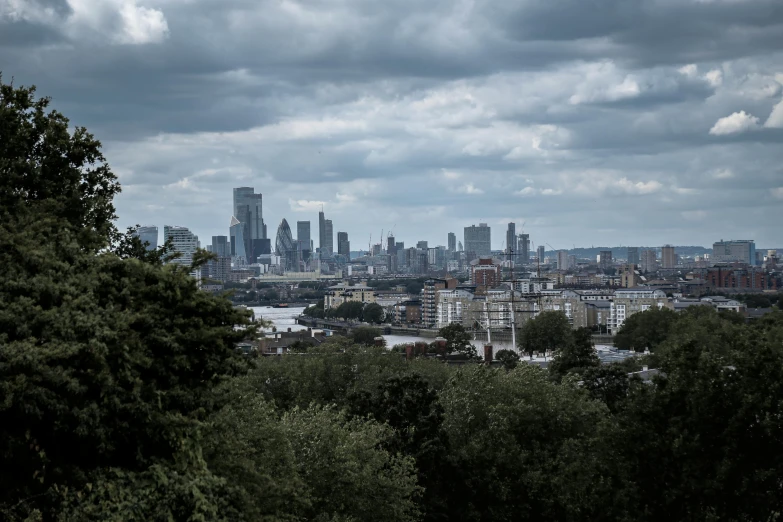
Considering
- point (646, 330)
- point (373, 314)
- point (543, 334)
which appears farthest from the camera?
point (373, 314)

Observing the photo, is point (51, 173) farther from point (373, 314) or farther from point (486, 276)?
point (486, 276)

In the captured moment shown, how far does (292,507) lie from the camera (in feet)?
49.9

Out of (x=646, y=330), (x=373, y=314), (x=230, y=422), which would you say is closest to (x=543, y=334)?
(x=646, y=330)

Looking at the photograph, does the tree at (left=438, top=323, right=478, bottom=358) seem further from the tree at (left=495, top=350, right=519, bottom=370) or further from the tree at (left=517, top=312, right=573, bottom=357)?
the tree at (left=517, top=312, right=573, bottom=357)

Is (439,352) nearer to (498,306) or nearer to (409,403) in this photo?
(409,403)

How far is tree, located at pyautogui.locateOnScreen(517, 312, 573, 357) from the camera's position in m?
82.4

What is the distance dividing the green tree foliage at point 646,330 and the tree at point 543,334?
5.16 metres

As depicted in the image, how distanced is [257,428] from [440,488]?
747 centimetres

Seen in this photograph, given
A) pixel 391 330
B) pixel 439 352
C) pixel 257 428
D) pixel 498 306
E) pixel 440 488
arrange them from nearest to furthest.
A: pixel 257 428
pixel 440 488
pixel 439 352
pixel 498 306
pixel 391 330

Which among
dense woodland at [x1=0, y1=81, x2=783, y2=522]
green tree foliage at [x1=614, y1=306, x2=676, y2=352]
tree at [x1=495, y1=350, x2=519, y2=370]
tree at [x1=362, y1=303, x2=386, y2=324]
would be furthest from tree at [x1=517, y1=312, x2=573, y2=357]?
tree at [x1=362, y1=303, x2=386, y2=324]

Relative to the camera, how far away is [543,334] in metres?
82.8

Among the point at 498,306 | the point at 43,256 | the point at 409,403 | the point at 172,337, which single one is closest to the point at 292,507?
the point at 172,337

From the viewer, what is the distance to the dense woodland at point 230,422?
390 inches

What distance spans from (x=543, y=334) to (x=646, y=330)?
8282 millimetres
